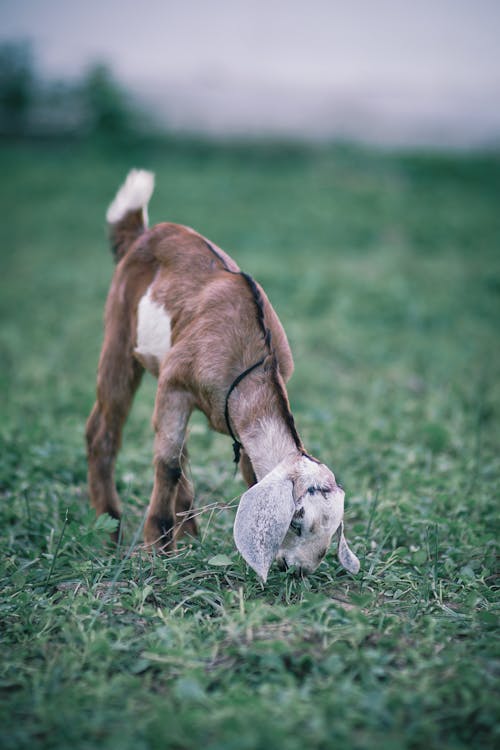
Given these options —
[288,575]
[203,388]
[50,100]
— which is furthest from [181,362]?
[50,100]

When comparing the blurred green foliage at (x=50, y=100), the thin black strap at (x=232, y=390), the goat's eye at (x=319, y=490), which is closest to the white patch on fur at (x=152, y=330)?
the thin black strap at (x=232, y=390)

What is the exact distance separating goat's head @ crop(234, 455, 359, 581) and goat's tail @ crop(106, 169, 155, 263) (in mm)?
2039

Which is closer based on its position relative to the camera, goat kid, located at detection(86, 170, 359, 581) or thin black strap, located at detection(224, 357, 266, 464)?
A: goat kid, located at detection(86, 170, 359, 581)

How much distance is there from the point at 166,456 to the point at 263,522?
76 centimetres

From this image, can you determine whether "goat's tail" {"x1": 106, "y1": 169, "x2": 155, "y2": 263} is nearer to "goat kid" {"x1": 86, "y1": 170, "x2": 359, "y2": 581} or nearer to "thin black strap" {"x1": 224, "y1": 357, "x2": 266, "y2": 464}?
"goat kid" {"x1": 86, "y1": 170, "x2": 359, "y2": 581}

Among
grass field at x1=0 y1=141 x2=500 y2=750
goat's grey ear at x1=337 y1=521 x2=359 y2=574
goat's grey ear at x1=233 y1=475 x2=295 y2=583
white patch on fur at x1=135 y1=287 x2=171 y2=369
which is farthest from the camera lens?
white patch on fur at x1=135 y1=287 x2=171 y2=369

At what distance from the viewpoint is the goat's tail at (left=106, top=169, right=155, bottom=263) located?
4.29 m

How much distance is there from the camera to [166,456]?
3453 mm

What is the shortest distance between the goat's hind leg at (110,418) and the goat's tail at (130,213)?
0.79 m

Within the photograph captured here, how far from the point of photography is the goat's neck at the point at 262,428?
3.17 meters

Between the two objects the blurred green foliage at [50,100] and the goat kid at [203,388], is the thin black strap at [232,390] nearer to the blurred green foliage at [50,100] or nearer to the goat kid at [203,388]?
the goat kid at [203,388]

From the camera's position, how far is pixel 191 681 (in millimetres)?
2428

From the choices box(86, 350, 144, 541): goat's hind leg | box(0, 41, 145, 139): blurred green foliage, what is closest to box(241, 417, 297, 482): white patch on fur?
box(86, 350, 144, 541): goat's hind leg

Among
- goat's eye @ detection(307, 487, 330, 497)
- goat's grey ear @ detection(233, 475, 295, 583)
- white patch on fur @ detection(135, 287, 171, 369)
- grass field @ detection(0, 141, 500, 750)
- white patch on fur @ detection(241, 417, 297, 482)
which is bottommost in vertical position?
grass field @ detection(0, 141, 500, 750)
